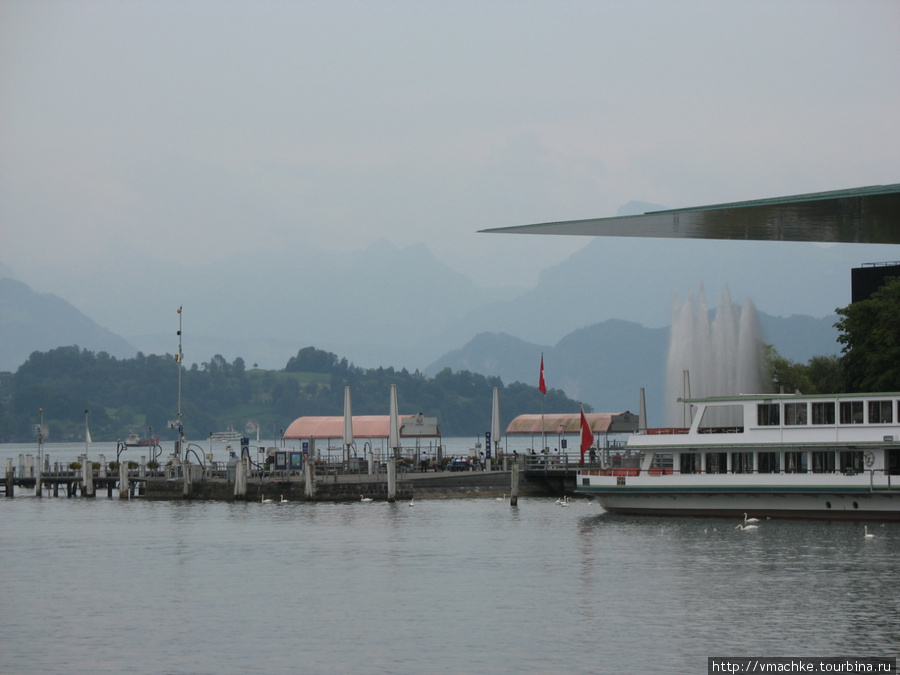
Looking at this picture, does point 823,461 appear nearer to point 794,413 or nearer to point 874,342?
point 794,413

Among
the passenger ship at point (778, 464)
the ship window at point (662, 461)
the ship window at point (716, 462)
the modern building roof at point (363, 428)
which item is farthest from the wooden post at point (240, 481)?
the ship window at point (716, 462)

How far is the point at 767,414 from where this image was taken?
54.0m

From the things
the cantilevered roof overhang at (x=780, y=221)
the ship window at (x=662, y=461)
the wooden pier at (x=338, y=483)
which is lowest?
the wooden pier at (x=338, y=483)

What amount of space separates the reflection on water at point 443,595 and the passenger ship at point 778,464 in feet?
3.53

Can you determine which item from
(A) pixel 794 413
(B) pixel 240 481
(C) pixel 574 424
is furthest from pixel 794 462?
(C) pixel 574 424

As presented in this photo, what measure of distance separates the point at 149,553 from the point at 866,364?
129 feet

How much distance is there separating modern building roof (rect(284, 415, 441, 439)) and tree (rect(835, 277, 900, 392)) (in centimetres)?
2560

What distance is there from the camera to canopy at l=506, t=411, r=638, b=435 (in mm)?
81500

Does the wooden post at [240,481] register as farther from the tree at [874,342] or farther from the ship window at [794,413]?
the tree at [874,342]

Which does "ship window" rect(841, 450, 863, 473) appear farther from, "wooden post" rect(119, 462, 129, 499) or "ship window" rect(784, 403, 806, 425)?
"wooden post" rect(119, 462, 129, 499)

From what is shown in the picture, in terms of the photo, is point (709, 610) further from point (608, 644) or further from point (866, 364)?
point (866, 364)

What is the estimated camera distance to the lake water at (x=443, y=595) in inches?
1123

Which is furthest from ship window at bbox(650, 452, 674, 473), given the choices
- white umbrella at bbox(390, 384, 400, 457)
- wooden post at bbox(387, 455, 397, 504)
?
white umbrella at bbox(390, 384, 400, 457)

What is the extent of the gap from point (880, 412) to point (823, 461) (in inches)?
119
